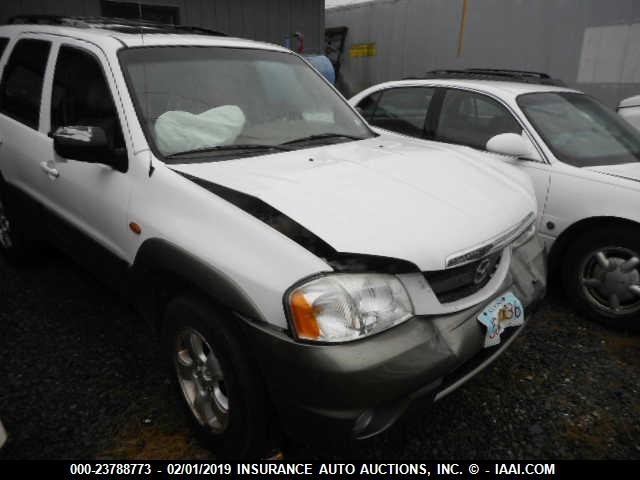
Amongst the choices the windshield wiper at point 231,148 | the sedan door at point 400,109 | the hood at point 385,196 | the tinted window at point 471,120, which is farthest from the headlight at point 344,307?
the sedan door at point 400,109

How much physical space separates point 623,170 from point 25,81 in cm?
396

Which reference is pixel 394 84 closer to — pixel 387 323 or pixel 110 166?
pixel 110 166

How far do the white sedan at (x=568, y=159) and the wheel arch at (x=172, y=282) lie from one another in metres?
1.76

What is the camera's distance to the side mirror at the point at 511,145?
3217mm

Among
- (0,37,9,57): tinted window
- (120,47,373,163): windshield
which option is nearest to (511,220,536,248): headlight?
(120,47,373,163): windshield

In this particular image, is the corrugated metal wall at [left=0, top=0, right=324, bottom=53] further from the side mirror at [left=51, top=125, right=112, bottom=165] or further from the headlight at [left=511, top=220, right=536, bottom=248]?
the headlight at [left=511, top=220, right=536, bottom=248]

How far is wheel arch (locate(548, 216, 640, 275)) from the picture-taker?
116 inches

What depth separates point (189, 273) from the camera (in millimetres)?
1732

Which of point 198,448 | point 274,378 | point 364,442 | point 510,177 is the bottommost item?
point 198,448

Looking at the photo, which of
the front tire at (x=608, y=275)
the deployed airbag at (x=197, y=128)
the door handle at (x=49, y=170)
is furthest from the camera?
the front tire at (x=608, y=275)

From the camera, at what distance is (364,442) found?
1.57 meters

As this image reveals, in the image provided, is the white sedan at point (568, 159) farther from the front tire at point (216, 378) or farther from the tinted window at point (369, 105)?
the front tire at point (216, 378)

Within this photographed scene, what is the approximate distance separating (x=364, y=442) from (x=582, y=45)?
9.19 metres

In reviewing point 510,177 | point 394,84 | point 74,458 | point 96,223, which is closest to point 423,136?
point 394,84
